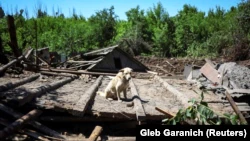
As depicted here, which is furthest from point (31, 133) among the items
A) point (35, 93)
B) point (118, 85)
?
point (118, 85)

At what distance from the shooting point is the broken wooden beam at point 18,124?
363 cm

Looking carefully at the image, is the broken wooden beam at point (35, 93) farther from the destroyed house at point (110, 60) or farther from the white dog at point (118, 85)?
the destroyed house at point (110, 60)

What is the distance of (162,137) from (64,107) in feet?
6.45

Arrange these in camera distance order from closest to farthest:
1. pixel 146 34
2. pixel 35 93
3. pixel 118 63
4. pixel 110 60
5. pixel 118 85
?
pixel 35 93, pixel 118 85, pixel 110 60, pixel 118 63, pixel 146 34

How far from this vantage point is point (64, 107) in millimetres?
4691

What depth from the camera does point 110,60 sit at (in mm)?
15539

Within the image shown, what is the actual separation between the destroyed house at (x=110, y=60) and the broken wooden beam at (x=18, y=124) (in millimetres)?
9743

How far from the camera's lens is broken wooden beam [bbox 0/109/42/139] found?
3629 mm

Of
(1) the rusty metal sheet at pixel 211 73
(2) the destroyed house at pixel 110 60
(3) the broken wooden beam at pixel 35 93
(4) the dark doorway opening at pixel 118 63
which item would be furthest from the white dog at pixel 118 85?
(4) the dark doorway opening at pixel 118 63

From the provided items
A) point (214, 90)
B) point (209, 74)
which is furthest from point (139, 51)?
point (214, 90)

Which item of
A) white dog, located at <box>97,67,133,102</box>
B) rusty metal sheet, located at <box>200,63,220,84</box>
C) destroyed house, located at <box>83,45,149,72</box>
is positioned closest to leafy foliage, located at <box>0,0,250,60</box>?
destroyed house, located at <box>83,45,149,72</box>

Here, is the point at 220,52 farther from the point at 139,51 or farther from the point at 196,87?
the point at 196,87

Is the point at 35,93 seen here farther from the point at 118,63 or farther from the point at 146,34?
the point at 146,34

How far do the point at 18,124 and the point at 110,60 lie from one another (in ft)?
38.5
